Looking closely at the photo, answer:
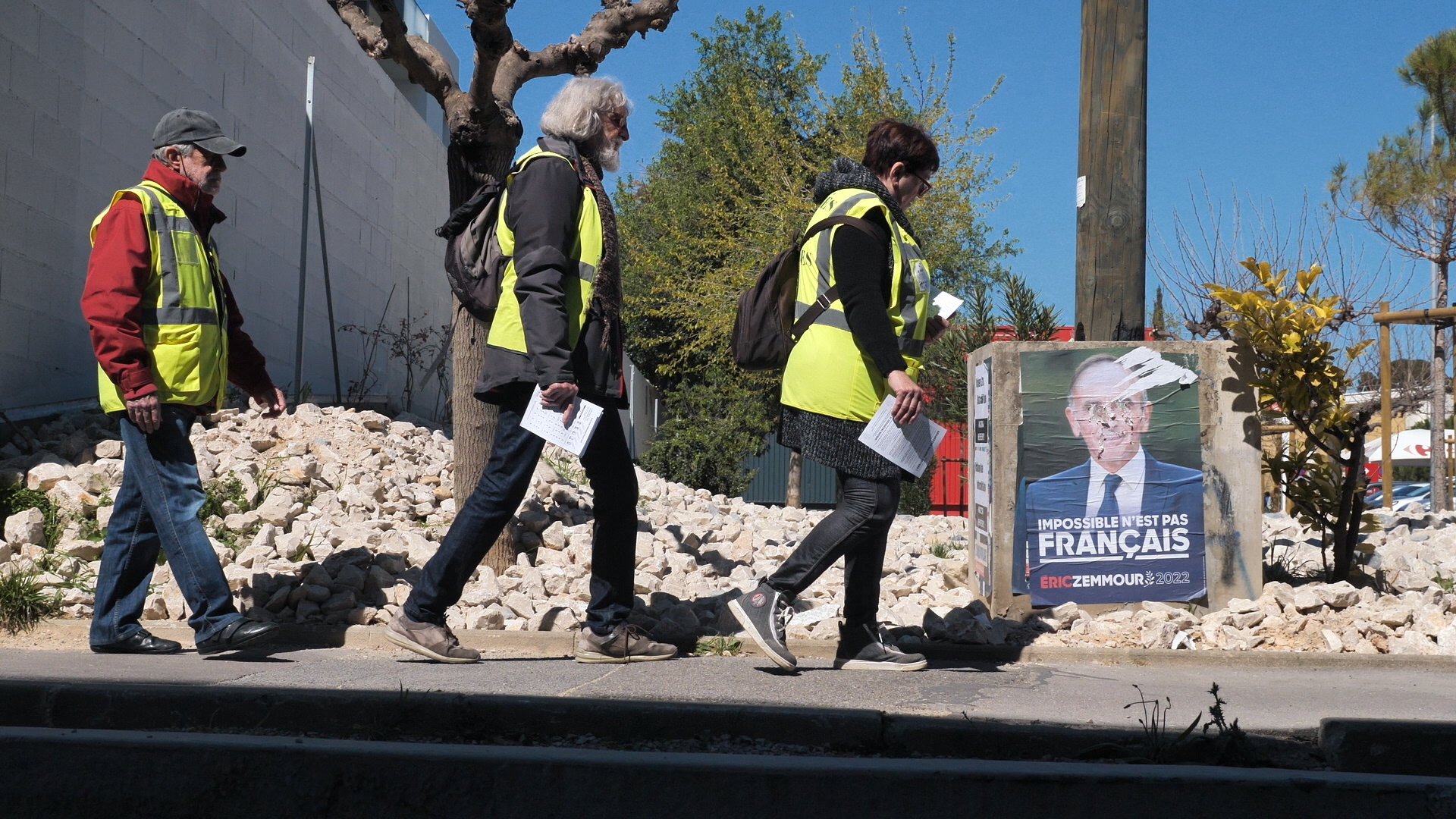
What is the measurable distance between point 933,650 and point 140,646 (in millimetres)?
2878

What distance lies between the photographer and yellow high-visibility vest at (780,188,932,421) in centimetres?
429

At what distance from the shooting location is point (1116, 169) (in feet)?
19.0

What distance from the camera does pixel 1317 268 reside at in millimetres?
5629

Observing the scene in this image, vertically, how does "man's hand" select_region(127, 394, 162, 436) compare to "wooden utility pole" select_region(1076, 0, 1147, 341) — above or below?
below

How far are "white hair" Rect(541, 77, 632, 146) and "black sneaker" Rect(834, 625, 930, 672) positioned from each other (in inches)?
77.0

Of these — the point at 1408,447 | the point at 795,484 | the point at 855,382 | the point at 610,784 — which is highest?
the point at 1408,447

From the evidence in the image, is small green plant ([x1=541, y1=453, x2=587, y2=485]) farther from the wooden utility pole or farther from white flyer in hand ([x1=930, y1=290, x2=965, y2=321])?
white flyer in hand ([x1=930, y1=290, x2=965, y2=321])

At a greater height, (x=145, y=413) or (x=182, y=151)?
(x=182, y=151)

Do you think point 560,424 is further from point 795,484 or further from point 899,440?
point 795,484

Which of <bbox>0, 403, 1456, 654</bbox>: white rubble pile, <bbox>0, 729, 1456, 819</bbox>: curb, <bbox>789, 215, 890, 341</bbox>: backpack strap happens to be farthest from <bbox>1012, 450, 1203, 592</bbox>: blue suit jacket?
<bbox>0, 729, 1456, 819</bbox>: curb

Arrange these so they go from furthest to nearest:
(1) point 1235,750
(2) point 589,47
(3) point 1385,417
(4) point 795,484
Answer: (4) point 795,484 < (3) point 1385,417 < (2) point 589,47 < (1) point 1235,750

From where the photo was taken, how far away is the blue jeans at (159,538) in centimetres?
434

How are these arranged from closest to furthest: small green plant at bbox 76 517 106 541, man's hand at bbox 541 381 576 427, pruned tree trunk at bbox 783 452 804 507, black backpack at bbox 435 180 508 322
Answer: man's hand at bbox 541 381 576 427 → black backpack at bbox 435 180 508 322 → small green plant at bbox 76 517 106 541 → pruned tree trunk at bbox 783 452 804 507

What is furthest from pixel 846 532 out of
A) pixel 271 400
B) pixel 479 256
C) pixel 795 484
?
pixel 795 484
